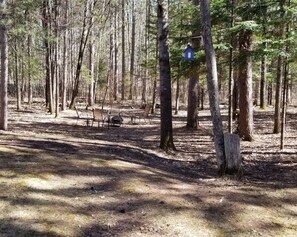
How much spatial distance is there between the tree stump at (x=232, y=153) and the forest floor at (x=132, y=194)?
0.26 m

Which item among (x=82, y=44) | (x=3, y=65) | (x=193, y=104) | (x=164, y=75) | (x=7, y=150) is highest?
(x=82, y=44)

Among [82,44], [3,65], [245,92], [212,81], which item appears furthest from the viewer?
[82,44]

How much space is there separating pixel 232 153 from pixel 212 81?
5.23 feet

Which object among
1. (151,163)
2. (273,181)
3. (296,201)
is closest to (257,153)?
(273,181)

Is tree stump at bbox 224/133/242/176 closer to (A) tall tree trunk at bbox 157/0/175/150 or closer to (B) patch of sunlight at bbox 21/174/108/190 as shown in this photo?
(B) patch of sunlight at bbox 21/174/108/190

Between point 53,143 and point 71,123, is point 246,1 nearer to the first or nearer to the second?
point 53,143

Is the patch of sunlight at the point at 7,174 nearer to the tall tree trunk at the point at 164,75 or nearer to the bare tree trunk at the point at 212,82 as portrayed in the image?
the bare tree trunk at the point at 212,82

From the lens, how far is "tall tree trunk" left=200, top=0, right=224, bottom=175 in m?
8.29

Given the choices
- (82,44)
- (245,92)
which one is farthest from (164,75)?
(82,44)

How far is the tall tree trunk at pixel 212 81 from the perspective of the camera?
8.29 meters

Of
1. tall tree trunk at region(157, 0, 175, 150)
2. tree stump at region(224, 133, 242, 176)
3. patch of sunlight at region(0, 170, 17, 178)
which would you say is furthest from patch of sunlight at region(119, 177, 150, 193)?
tall tree trunk at region(157, 0, 175, 150)

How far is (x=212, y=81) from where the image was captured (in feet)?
27.6

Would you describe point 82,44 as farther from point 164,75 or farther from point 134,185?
point 134,185

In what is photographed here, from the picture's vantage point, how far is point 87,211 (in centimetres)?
575
